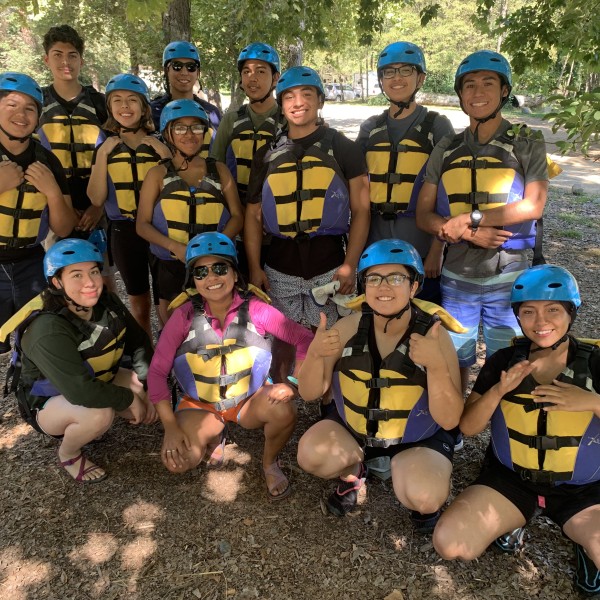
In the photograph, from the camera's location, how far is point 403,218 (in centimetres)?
440

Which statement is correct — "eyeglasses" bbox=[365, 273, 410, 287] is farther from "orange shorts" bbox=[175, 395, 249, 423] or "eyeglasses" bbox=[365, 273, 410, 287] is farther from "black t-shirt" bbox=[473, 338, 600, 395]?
"orange shorts" bbox=[175, 395, 249, 423]

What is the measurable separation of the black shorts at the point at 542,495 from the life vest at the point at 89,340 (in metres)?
2.82

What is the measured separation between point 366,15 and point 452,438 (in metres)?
5.08

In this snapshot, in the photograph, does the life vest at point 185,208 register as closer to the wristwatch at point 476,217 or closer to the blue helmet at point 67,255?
the blue helmet at point 67,255

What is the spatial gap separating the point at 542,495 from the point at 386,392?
44.3 inches

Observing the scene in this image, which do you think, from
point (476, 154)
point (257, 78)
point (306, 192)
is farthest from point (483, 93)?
point (257, 78)

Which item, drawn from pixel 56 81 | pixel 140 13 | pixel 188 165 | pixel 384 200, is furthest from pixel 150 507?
pixel 56 81

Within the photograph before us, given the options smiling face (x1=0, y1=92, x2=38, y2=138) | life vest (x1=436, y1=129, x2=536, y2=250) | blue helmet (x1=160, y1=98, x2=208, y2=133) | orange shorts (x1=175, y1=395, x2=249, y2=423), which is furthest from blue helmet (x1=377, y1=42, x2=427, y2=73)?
orange shorts (x1=175, y1=395, x2=249, y2=423)

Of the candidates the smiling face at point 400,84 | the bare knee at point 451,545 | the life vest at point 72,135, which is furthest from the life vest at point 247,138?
the bare knee at point 451,545

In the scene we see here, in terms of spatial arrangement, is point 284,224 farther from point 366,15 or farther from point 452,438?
point 366,15

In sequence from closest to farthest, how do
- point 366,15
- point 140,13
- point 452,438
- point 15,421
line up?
point 452,438 → point 140,13 → point 15,421 → point 366,15

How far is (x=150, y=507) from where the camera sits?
3.70 m

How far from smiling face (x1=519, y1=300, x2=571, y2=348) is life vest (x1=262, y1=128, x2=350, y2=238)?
64.8 inches

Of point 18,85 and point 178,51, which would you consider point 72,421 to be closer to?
point 18,85
